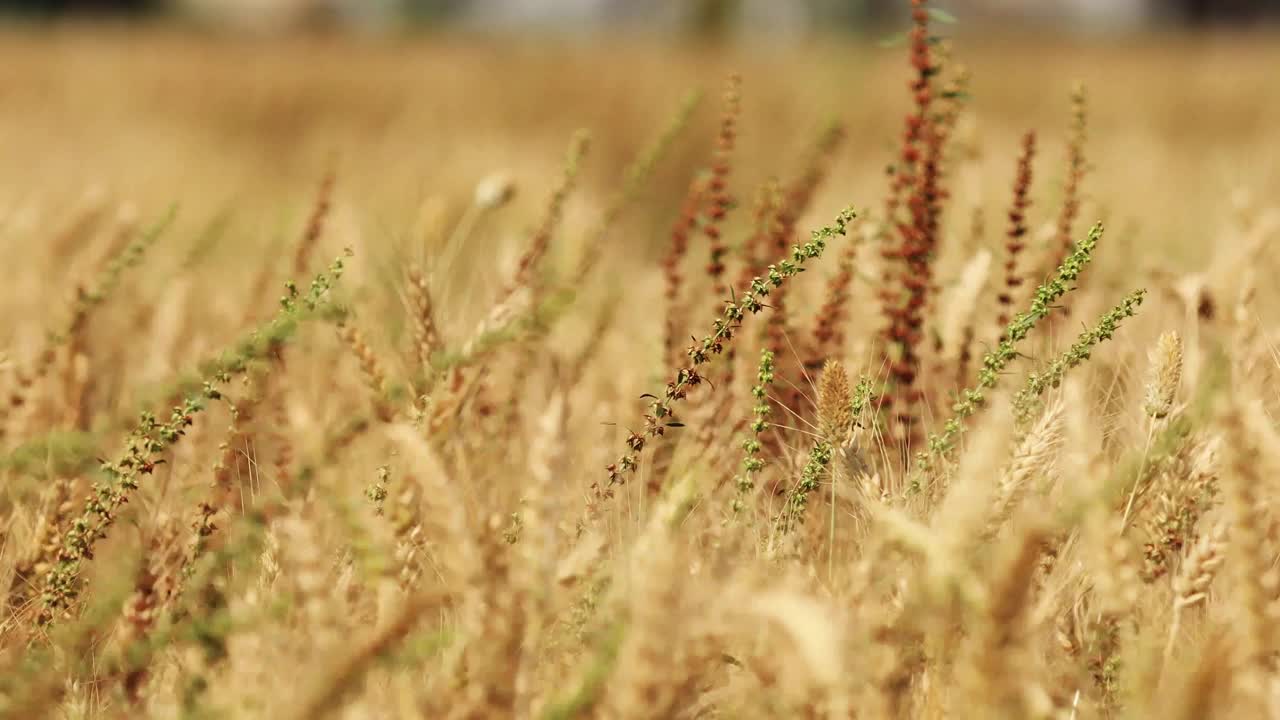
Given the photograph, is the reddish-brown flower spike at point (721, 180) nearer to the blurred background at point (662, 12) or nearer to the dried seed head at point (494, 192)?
the dried seed head at point (494, 192)

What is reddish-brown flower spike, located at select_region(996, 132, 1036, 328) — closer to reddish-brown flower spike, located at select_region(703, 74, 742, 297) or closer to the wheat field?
the wheat field

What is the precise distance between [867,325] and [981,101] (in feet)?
21.0

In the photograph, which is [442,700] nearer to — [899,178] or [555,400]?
[555,400]

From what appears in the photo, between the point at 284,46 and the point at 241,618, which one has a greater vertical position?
the point at 241,618

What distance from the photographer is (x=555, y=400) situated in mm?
576

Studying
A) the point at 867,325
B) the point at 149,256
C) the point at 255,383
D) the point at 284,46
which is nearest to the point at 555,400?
the point at 255,383

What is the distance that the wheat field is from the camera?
57 centimetres

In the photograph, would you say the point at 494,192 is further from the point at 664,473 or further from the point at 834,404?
the point at 834,404

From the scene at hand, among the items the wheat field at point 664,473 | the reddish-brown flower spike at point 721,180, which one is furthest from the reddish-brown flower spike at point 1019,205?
the reddish-brown flower spike at point 721,180

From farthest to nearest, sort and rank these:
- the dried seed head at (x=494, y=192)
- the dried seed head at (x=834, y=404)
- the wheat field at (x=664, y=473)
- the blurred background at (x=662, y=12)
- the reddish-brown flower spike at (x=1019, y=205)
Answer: the blurred background at (x=662, y=12)
the dried seed head at (x=494, y=192)
the reddish-brown flower spike at (x=1019, y=205)
the dried seed head at (x=834, y=404)
the wheat field at (x=664, y=473)

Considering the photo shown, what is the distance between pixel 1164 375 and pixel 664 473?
17.5 inches

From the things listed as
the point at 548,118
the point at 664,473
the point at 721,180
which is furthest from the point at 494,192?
the point at 548,118

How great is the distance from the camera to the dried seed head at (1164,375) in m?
0.76

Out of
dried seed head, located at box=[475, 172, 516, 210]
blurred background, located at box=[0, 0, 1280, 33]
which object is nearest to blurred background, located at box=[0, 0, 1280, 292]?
dried seed head, located at box=[475, 172, 516, 210]
